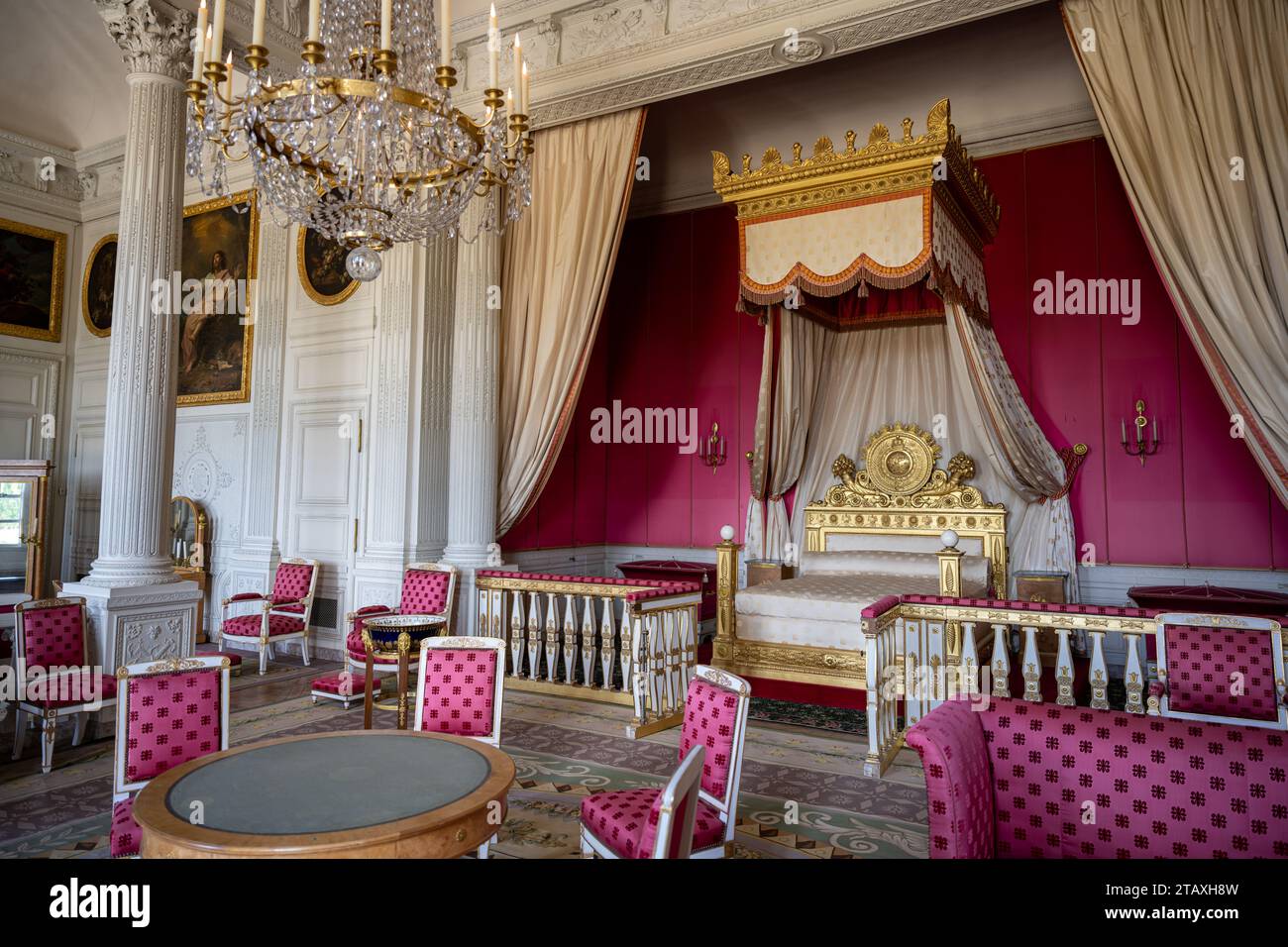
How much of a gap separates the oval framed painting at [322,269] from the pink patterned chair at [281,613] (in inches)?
95.2

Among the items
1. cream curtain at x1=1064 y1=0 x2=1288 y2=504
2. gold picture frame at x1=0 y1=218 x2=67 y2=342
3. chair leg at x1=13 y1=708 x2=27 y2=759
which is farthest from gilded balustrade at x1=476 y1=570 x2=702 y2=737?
gold picture frame at x1=0 y1=218 x2=67 y2=342

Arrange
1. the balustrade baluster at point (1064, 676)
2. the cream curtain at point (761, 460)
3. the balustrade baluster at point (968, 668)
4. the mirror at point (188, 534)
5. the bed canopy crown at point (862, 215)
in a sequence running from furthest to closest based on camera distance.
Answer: the mirror at point (188, 534) < the cream curtain at point (761, 460) < the bed canopy crown at point (862, 215) < the balustrade baluster at point (968, 668) < the balustrade baluster at point (1064, 676)

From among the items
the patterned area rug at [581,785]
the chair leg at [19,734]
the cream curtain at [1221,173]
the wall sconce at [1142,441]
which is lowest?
the patterned area rug at [581,785]

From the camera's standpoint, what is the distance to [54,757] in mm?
4078

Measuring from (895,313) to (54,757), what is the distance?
6480 millimetres

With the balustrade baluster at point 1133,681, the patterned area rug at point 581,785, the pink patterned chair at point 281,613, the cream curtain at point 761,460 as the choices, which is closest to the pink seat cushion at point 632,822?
the patterned area rug at point 581,785

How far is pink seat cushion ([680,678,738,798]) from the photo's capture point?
8.16 ft

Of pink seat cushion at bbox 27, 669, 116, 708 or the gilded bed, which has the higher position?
the gilded bed

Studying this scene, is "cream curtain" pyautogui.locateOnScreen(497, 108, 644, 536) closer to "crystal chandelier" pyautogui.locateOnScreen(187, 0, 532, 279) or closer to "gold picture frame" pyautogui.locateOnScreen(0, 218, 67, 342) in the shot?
"crystal chandelier" pyautogui.locateOnScreen(187, 0, 532, 279)

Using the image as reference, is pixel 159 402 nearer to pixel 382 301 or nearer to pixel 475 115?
pixel 382 301

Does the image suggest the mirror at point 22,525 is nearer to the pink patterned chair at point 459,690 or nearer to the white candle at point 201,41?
the white candle at point 201,41

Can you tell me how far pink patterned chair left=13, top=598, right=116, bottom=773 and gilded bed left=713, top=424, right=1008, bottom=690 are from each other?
3.70 metres

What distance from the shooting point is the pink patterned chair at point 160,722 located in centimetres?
249
